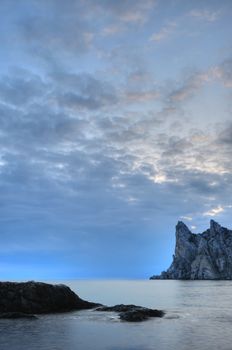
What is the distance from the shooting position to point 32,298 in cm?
6153

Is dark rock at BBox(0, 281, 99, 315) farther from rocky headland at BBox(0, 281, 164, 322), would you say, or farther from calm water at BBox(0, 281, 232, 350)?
calm water at BBox(0, 281, 232, 350)

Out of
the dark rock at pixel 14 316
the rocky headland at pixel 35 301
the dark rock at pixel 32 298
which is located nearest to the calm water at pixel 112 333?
the dark rock at pixel 14 316

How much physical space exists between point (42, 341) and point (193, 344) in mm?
13136

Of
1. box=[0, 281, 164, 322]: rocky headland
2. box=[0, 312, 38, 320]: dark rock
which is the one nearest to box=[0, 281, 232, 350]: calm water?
box=[0, 312, 38, 320]: dark rock

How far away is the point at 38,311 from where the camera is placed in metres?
60.7

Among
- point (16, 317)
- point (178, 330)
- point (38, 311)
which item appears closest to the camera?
point (178, 330)

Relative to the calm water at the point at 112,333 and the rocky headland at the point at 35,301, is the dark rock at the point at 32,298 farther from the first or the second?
the calm water at the point at 112,333

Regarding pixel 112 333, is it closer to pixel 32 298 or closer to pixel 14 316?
pixel 14 316

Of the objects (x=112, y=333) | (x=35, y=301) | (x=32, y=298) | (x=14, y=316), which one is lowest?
(x=112, y=333)

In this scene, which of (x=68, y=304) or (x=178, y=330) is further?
(x=68, y=304)

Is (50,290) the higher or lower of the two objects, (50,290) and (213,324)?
the higher

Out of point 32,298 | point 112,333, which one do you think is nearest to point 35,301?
point 32,298

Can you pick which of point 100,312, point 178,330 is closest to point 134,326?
point 178,330

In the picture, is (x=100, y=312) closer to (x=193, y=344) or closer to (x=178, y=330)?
(x=178, y=330)
